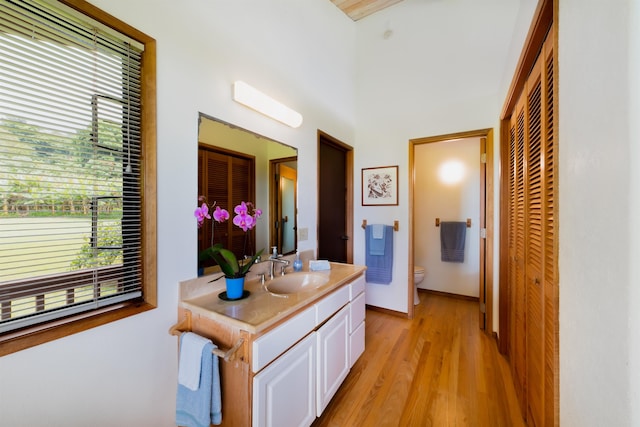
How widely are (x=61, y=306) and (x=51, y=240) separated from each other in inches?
9.6

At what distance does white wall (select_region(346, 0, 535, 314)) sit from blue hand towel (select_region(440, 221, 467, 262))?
1019 millimetres

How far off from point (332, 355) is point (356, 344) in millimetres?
391

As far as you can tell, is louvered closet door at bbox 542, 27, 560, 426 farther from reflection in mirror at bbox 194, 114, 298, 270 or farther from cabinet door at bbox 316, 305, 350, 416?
reflection in mirror at bbox 194, 114, 298, 270

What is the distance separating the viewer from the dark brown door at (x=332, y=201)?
7.89 ft

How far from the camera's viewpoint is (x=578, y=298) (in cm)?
66

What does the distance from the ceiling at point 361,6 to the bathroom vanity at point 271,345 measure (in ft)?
8.22

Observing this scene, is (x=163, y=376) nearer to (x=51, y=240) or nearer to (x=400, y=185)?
(x=51, y=240)

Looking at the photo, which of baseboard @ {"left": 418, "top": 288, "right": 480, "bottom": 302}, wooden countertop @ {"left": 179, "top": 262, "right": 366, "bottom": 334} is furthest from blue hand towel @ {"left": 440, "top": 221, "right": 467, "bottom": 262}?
wooden countertop @ {"left": 179, "top": 262, "right": 366, "bottom": 334}

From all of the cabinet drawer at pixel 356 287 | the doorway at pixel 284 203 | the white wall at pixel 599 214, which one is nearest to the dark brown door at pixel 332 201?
the doorway at pixel 284 203

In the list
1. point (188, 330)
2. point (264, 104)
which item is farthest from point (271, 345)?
point (264, 104)

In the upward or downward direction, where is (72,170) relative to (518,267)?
upward

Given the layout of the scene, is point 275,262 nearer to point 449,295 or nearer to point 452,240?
point 452,240

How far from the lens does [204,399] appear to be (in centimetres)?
99

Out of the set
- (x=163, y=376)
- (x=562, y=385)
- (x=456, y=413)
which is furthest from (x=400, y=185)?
(x=163, y=376)
